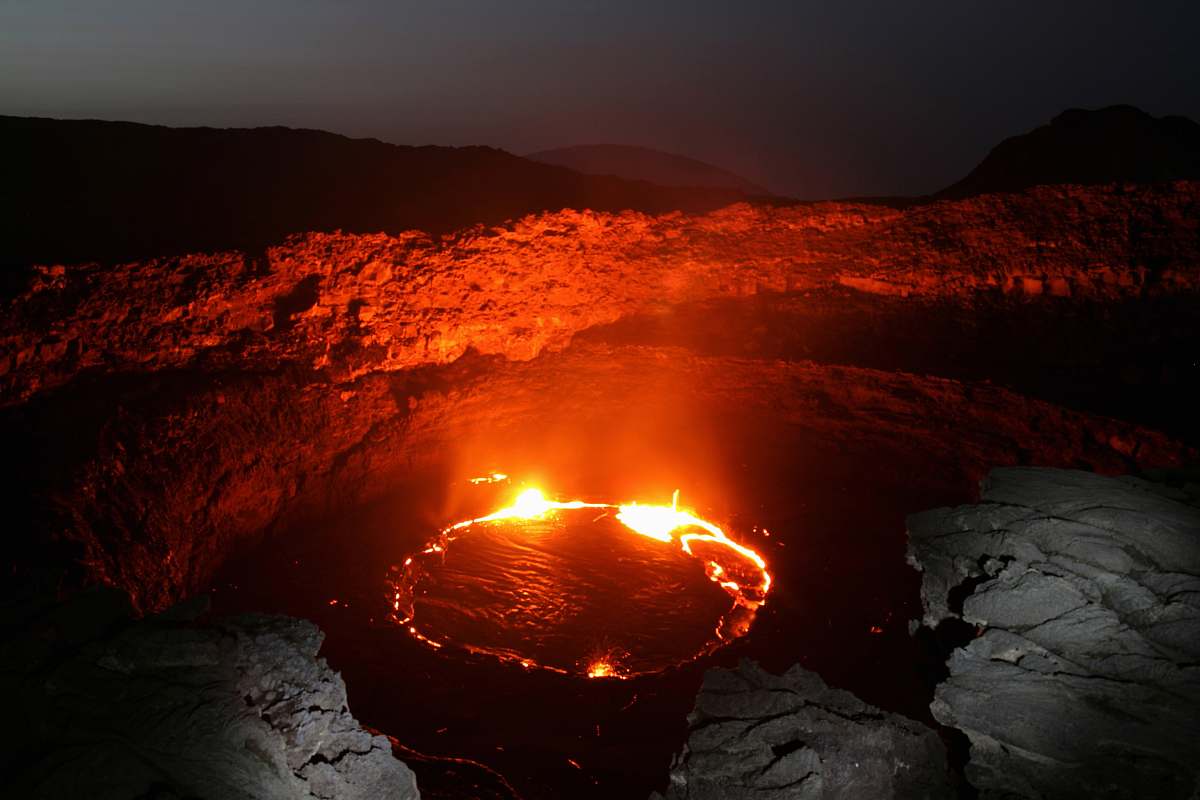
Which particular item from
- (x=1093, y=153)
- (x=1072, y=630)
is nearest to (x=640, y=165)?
(x=1093, y=153)

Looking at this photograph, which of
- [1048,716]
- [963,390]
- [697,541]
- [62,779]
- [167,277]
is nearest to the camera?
[62,779]

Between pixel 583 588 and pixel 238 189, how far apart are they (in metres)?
8.51

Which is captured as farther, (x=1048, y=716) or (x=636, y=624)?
(x=636, y=624)

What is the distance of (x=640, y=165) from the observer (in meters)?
32.2

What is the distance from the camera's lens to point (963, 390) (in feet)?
34.4

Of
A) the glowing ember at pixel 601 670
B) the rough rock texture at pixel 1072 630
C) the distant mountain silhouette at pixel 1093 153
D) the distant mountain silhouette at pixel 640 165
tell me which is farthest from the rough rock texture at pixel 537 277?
the distant mountain silhouette at pixel 640 165

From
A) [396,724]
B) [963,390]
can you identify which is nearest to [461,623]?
[396,724]

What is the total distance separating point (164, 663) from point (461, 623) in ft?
13.2

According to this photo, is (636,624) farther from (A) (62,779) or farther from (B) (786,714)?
(A) (62,779)

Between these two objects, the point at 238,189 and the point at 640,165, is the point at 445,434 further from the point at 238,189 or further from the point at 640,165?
the point at 640,165

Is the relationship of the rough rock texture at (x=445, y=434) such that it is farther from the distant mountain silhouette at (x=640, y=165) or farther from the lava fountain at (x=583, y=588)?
the distant mountain silhouette at (x=640, y=165)

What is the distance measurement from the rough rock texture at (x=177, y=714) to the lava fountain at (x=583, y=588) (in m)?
3.12

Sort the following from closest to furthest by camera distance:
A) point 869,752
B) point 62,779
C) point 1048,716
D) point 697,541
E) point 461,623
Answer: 1. point 62,779
2. point 1048,716
3. point 869,752
4. point 461,623
5. point 697,541

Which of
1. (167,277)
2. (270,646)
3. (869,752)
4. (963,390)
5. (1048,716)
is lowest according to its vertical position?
(869,752)
